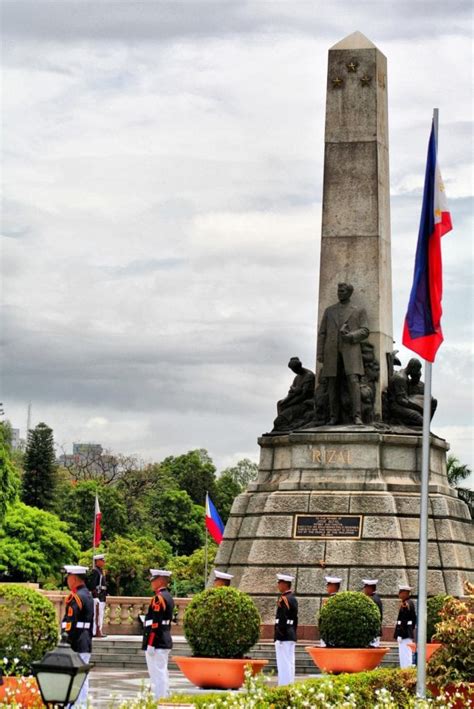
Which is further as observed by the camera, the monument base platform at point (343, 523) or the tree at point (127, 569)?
the tree at point (127, 569)

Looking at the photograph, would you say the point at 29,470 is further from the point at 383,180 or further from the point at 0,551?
the point at 383,180

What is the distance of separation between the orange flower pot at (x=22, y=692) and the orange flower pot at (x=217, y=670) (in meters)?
Result: 3.94

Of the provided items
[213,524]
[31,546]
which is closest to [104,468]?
[31,546]

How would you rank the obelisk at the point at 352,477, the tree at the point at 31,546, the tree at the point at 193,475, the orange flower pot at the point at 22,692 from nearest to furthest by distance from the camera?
the orange flower pot at the point at 22,692, the obelisk at the point at 352,477, the tree at the point at 31,546, the tree at the point at 193,475

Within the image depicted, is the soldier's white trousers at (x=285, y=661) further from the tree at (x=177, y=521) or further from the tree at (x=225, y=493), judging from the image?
the tree at (x=225, y=493)

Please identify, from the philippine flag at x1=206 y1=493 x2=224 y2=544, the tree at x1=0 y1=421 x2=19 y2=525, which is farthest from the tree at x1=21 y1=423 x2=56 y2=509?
the philippine flag at x1=206 y1=493 x2=224 y2=544

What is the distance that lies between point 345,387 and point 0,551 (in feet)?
122

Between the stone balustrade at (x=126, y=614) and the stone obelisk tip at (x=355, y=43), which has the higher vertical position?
the stone obelisk tip at (x=355, y=43)

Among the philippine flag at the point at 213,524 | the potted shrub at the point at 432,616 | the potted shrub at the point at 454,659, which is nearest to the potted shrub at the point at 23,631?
the potted shrub at the point at 454,659

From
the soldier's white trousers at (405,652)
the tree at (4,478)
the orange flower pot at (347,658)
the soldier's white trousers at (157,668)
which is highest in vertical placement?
the tree at (4,478)

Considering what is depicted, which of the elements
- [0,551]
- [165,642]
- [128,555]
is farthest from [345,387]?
[0,551]

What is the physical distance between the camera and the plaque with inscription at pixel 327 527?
2619 centimetres

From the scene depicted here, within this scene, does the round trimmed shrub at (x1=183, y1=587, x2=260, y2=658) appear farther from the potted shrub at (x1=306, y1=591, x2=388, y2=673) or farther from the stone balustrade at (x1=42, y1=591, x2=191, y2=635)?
the stone balustrade at (x1=42, y1=591, x2=191, y2=635)

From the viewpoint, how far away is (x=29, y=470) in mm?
78875
